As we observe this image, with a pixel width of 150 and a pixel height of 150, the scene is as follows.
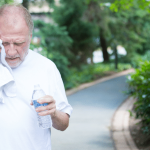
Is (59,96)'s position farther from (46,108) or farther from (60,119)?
(46,108)

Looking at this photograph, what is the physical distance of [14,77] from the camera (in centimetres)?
195

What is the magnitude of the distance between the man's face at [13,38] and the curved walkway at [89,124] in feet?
13.8

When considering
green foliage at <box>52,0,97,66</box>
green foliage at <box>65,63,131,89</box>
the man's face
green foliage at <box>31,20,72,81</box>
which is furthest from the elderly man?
green foliage at <box>52,0,97,66</box>

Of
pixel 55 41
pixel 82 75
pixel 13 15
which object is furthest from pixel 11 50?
pixel 82 75

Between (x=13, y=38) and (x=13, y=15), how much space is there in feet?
0.51

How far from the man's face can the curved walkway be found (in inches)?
166

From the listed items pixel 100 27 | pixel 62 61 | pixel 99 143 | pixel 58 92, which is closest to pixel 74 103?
pixel 62 61

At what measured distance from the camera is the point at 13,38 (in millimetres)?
1866

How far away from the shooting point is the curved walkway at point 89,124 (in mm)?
6086

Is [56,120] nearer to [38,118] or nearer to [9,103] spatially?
[38,118]

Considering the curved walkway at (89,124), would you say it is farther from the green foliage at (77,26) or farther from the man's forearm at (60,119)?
the green foliage at (77,26)

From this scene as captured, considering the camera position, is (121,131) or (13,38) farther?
(121,131)

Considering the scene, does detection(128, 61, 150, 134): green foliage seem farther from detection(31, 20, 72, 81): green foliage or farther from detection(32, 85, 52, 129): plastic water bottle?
detection(31, 20, 72, 81): green foliage

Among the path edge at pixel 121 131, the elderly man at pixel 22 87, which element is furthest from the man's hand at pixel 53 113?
the path edge at pixel 121 131
